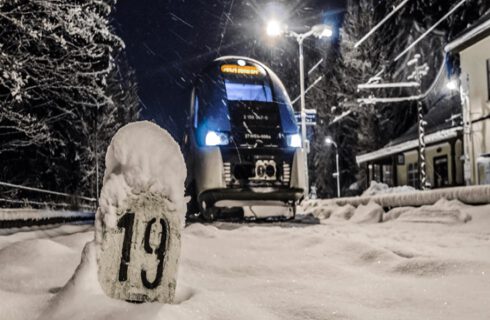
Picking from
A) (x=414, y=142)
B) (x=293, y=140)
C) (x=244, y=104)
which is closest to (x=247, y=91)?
(x=244, y=104)

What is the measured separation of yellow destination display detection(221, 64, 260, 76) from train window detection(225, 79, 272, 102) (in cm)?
33

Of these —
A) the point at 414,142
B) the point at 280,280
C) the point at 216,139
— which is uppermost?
the point at 414,142

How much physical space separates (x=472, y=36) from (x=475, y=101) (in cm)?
264

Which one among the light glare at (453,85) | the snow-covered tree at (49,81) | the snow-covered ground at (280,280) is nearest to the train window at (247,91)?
the snow-covered tree at (49,81)

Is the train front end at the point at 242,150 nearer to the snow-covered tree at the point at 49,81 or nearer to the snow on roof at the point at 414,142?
the snow-covered tree at the point at 49,81

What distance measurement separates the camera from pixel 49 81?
13609mm

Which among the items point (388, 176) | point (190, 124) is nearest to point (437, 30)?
point (388, 176)

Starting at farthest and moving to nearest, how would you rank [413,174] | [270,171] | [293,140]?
1. [413,174]
2. [293,140]
3. [270,171]

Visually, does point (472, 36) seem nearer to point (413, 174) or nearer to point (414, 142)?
point (414, 142)

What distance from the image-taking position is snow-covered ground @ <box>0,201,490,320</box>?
8.71 ft

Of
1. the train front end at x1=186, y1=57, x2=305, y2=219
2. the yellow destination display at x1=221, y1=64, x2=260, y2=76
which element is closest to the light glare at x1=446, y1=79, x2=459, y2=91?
the yellow destination display at x1=221, y1=64, x2=260, y2=76

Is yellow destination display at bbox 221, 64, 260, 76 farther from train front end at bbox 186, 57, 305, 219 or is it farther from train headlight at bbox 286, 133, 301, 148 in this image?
train headlight at bbox 286, 133, 301, 148

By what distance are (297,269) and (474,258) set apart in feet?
5.47

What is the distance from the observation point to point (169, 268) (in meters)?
→ 2.75
